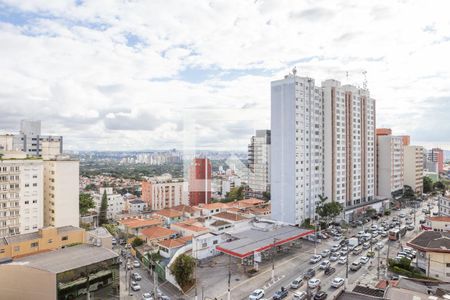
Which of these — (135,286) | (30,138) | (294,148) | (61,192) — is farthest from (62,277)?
(30,138)

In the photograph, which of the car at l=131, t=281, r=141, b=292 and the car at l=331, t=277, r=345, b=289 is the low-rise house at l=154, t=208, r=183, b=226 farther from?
the car at l=331, t=277, r=345, b=289

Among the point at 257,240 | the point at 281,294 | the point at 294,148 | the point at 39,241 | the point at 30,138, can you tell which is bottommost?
the point at 281,294

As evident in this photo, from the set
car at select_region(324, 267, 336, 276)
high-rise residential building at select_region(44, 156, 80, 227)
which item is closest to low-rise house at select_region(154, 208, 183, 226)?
high-rise residential building at select_region(44, 156, 80, 227)

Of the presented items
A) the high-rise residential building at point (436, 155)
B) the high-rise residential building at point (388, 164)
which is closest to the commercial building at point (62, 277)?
the high-rise residential building at point (388, 164)

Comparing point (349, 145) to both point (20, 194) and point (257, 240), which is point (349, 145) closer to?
point (257, 240)

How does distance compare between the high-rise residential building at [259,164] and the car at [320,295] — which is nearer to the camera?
the car at [320,295]

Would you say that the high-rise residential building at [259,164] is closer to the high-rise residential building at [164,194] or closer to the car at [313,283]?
the high-rise residential building at [164,194]
